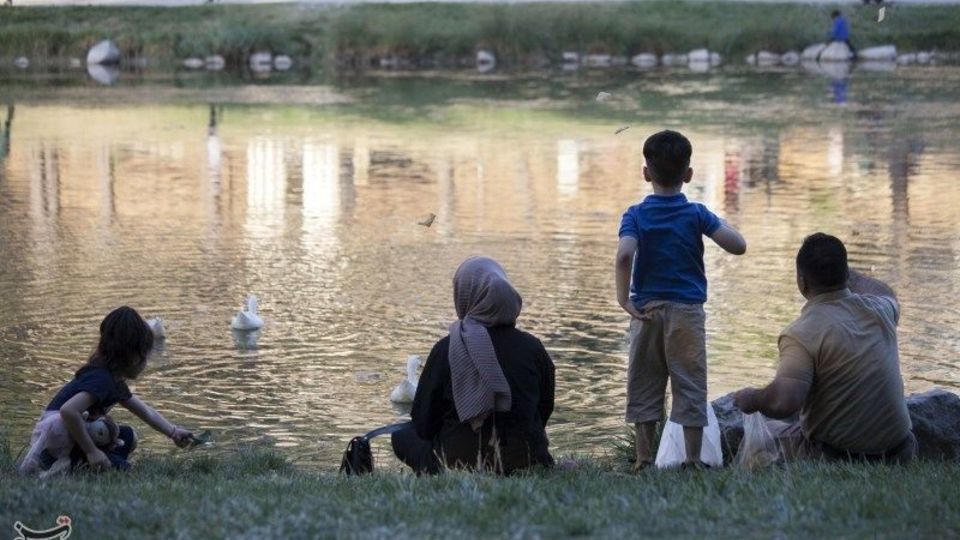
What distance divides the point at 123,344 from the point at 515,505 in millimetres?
2051

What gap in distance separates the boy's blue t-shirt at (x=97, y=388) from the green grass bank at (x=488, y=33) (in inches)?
1666

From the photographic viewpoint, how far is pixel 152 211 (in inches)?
658

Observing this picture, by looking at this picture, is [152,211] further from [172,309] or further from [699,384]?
[699,384]

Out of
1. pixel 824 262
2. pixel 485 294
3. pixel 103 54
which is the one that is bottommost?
pixel 485 294

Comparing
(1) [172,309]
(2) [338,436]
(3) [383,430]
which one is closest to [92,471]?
(3) [383,430]

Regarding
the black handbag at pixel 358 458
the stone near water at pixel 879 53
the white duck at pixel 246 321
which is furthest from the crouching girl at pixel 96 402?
the stone near water at pixel 879 53

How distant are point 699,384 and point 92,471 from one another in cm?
253

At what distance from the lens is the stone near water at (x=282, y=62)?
156 ft

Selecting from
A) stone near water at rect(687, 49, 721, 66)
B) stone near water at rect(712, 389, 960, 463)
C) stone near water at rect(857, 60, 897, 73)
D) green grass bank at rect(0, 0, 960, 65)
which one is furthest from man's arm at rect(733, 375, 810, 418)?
green grass bank at rect(0, 0, 960, 65)

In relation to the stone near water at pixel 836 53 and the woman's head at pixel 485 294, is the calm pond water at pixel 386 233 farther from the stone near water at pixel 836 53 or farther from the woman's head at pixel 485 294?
the stone near water at pixel 836 53

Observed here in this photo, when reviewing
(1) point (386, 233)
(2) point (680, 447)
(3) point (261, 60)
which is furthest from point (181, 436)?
(3) point (261, 60)

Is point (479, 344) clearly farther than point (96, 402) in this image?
No

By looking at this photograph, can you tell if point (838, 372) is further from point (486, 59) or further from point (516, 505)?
point (486, 59)

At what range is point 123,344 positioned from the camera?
665 cm
